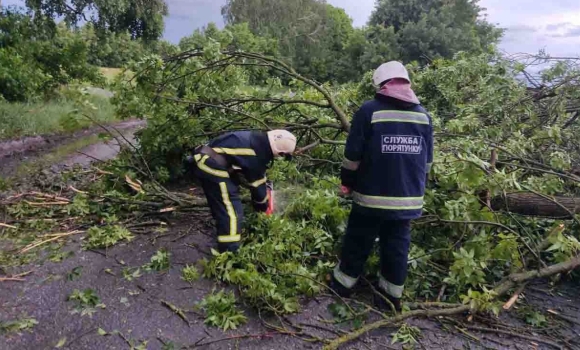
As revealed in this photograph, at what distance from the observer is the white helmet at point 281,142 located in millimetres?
3656

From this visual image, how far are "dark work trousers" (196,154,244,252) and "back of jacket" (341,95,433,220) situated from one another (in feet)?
3.39

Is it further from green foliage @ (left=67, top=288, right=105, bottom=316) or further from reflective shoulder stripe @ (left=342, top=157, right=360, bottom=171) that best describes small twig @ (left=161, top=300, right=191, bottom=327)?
reflective shoulder stripe @ (left=342, top=157, right=360, bottom=171)

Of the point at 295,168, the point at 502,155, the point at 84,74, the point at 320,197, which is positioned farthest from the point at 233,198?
the point at 84,74

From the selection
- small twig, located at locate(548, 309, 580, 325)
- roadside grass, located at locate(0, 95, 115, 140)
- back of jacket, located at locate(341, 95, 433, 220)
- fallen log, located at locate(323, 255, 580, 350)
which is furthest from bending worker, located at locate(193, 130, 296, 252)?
roadside grass, located at locate(0, 95, 115, 140)

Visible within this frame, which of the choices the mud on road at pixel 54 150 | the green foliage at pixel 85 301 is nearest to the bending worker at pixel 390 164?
the green foliage at pixel 85 301

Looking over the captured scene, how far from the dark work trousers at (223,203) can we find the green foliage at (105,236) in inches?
35.0

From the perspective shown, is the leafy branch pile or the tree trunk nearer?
the leafy branch pile

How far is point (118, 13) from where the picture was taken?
32.4ft

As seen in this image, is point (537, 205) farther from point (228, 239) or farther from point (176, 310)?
point (176, 310)

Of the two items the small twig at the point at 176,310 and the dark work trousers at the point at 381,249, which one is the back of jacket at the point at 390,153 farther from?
the small twig at the point at 176,310

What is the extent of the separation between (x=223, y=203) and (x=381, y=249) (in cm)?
122

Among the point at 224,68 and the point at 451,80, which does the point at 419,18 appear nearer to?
the point at 451,80

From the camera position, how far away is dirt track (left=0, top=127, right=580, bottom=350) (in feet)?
9.37

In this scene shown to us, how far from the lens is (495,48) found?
5172 millimetres
